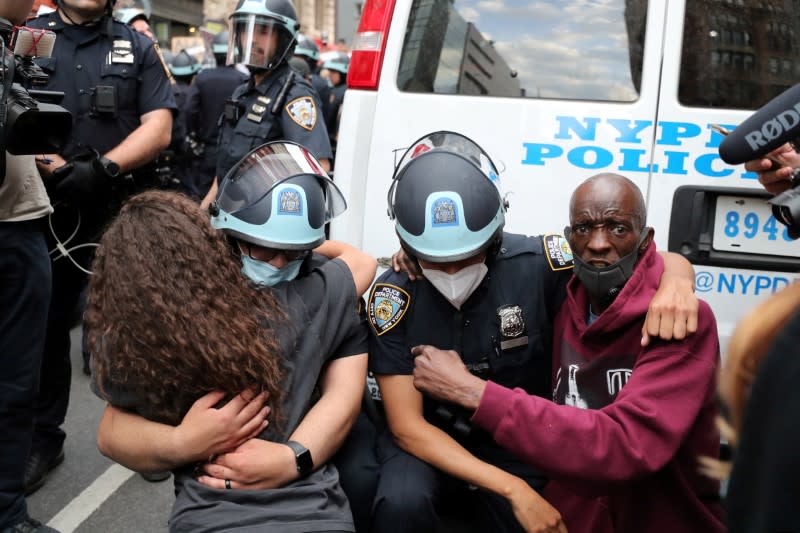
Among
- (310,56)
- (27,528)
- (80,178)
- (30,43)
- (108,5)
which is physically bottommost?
(27,528)

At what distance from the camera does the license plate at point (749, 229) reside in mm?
2611

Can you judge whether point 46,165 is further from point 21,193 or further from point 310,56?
point 310,56

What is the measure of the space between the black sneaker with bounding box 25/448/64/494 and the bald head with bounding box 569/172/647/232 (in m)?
2.49

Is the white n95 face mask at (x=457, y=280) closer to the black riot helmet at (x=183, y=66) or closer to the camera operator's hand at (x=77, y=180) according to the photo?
the camera operator's hand at (x=77, y=180)

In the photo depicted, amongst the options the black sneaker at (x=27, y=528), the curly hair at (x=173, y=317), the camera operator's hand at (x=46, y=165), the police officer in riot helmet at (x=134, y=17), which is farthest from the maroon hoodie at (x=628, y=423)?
the police officer in riot helmet at (x=134, y=17)

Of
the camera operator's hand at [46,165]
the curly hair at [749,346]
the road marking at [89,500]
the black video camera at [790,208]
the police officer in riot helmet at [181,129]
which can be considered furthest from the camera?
the police officer in riot helmet at [181,129]

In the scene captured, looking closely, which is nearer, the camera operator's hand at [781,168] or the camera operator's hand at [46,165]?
the camera operator's hand at [781,168]

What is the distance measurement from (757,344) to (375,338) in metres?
1.54

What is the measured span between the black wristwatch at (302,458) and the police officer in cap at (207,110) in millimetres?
5190

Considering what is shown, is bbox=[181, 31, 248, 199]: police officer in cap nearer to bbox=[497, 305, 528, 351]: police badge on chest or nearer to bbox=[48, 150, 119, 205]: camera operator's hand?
bbox=[48, 150, 119, 205]: camera operator's hand

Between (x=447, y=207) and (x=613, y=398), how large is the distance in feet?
2.17

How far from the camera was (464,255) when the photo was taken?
2162mm

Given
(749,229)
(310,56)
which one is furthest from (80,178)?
(310,56)

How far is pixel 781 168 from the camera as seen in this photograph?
2139 mm
